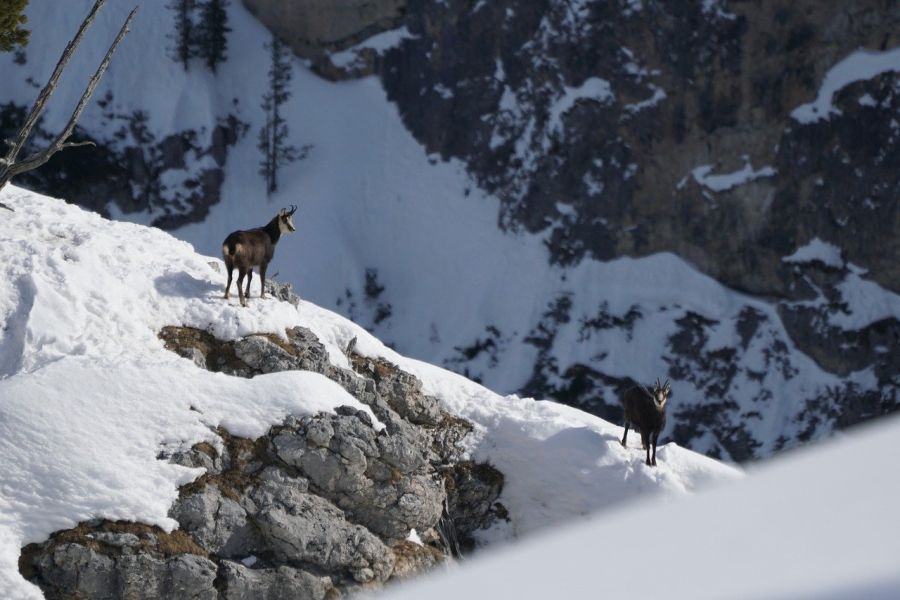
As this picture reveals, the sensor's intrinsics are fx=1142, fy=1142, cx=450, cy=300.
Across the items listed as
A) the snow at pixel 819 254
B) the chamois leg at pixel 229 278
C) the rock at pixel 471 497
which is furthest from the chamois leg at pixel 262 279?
the snow at pixel 819 254

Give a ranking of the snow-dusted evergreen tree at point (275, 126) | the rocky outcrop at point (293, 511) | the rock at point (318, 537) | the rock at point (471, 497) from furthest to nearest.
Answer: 1. the snow-dusted evergreen tree at point (275, 126)
2. the rock at point (471, 497)
3. the rock at point (318, 537)
4. the rocky outcrop at point (293, 511)

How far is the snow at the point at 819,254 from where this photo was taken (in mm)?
66375

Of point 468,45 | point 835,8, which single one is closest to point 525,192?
point 468,45

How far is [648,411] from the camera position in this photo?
23891 mm

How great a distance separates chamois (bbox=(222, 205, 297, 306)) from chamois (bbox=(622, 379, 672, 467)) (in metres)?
8.11

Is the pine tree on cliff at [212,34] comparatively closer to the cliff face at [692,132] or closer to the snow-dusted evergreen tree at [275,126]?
the snow-dusted evergreen tree at [275,126]

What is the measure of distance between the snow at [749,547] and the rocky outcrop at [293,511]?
15594mm

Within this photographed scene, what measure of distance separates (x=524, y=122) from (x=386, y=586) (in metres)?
52.5

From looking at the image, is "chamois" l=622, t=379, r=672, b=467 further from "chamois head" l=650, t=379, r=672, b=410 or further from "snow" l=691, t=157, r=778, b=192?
"snow" l=691, t=157, r=778, b=192

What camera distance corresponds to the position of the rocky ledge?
17.2 meters

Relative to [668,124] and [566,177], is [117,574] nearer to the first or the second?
[566,177]

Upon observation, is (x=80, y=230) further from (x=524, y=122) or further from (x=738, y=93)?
(x=738, y=93)

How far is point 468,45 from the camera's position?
235 ft

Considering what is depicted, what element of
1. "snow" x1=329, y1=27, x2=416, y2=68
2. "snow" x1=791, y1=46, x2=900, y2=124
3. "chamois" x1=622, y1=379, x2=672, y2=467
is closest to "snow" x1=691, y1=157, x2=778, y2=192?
"snow" x1=791, y1=46, x2=900, y2=124
